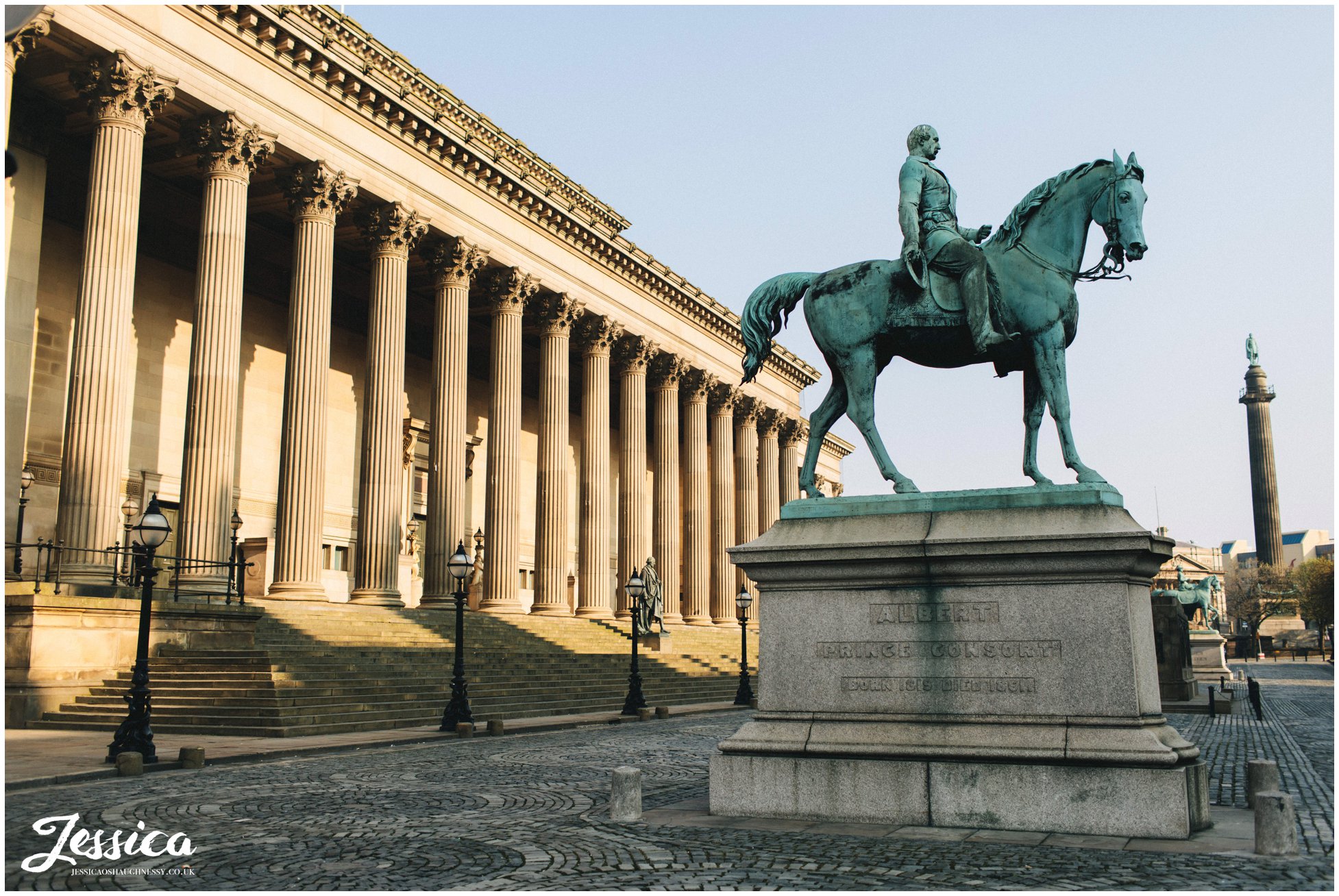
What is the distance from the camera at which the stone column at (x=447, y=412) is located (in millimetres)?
38562

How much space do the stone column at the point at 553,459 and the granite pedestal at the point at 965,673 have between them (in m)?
34.2

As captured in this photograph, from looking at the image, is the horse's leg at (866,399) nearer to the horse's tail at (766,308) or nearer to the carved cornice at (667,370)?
the horse's tail at (766,308)

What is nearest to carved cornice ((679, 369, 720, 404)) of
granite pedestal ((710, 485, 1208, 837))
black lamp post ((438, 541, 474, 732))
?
black lamp post ((438, 541, 474, 732))

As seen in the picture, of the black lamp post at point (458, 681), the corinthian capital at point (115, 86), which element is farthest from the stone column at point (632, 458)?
the corinthian capital at point (115, 86)

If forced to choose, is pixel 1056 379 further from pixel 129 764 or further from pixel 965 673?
pixel 129 764

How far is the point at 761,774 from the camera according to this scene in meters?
10.5

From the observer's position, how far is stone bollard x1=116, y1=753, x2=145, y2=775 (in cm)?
1585

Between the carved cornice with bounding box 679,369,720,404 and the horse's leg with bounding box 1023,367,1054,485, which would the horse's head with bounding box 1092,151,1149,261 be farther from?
the carved cornice with bounding box 679,369,720,404

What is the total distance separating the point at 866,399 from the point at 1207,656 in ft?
174

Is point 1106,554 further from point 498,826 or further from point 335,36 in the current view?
point 335,36

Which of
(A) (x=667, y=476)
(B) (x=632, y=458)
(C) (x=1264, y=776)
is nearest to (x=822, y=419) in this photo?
(C) (x=1264, y=776)

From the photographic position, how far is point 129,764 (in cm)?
1587

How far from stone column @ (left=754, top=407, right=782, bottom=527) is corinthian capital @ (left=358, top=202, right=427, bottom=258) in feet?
108

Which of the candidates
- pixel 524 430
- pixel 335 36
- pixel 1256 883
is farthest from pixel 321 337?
pixel 1256 883
